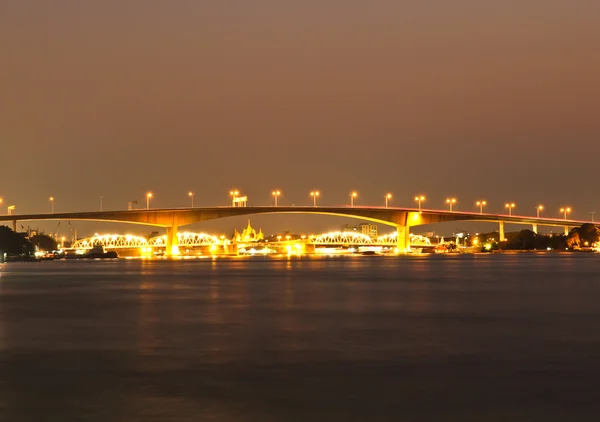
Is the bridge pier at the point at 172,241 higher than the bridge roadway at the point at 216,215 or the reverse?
the reverse

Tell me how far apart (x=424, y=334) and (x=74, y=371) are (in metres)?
13.0

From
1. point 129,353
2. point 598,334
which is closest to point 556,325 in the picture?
point 598,334

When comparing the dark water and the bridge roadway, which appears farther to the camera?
the bridge roadway

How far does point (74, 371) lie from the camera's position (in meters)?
A: 23.6

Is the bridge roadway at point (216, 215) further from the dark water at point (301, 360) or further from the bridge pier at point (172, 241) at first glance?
the dark water at point (301, 360)

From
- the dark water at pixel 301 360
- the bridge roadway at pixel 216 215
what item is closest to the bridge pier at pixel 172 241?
the bridge roadway at pixel 216 215

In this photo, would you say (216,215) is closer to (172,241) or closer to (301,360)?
(172,241)

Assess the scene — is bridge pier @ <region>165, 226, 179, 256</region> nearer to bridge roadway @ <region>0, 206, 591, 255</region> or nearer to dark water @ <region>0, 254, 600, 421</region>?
bridge roadway @ <region>0, 206, 591, 255</region>

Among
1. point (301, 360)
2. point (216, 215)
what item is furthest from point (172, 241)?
point (301, 360)

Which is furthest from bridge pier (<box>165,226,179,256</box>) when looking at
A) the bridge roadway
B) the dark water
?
the dark water

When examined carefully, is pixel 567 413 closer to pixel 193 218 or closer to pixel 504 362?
pixel 504 362

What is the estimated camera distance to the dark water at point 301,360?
18641 mm

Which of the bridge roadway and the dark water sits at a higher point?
A: the bridge roadway

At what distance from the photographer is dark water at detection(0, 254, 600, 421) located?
18.6 metres
